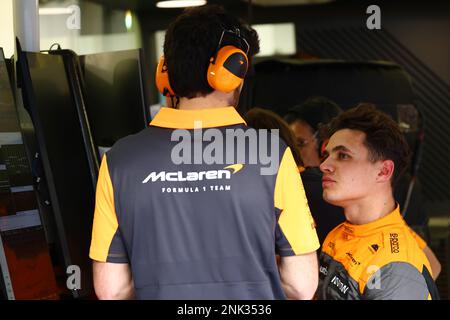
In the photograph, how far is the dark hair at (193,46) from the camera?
2199mm

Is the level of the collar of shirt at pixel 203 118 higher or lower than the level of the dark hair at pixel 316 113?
higher

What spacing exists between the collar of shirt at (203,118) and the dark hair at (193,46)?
0.05 metres

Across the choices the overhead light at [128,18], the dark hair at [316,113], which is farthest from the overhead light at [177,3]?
the dark hair at [316,113]

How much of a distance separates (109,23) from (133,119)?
4500 millimetres

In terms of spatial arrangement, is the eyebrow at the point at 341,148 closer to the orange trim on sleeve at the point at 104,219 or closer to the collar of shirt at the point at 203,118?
the collar of shirt at the point at 203,118

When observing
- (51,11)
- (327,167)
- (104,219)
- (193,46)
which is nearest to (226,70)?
(193,46)

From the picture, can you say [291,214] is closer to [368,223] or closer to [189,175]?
[189,175]

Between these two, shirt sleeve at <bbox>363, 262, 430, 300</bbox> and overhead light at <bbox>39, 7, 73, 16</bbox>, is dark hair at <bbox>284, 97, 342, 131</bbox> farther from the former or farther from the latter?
overhead light at <bbox>39, 7, 73, 16</bbox>

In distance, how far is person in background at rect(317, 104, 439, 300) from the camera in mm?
2592

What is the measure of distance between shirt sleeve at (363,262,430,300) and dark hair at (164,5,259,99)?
0.87 metres

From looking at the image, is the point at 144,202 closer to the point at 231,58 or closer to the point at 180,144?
the point at 180,144

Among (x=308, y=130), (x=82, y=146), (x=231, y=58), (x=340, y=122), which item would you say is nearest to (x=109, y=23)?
(x=308, y=130)

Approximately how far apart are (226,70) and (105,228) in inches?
22.3

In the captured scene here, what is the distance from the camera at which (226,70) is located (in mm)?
2139
